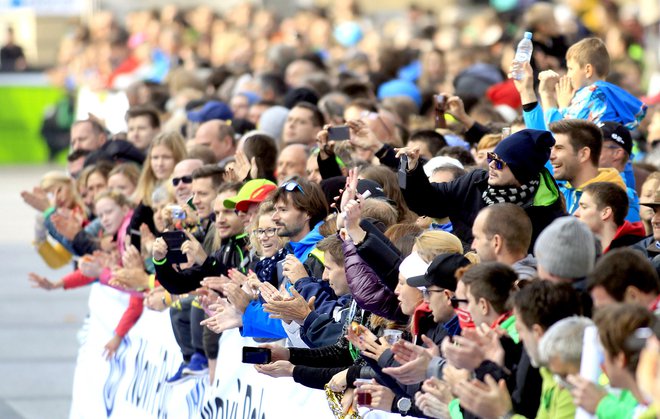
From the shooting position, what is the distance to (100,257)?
11.5m

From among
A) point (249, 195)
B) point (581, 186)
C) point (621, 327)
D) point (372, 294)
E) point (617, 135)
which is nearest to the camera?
point (621, 327)

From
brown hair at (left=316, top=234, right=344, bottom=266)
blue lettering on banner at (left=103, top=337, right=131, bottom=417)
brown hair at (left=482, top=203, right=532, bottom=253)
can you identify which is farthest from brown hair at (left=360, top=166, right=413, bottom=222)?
blue lettering on banner at (left=103, top=337, right=131, bottom=417)

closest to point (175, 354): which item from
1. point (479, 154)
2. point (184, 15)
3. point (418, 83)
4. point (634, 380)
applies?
point (479, 154)

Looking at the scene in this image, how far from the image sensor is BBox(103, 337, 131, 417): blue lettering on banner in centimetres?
1052

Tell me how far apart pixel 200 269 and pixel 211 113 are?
4.45 m

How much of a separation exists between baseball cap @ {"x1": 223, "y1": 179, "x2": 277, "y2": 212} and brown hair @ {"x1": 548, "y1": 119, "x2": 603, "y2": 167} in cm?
195

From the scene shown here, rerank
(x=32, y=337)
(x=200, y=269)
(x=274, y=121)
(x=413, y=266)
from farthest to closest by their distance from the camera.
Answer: (x=32, y=337), (x=274, y=121), (x=200, y=269), (x=413, y=266)

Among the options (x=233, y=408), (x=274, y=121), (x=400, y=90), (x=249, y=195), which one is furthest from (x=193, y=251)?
(x=400, y=90)

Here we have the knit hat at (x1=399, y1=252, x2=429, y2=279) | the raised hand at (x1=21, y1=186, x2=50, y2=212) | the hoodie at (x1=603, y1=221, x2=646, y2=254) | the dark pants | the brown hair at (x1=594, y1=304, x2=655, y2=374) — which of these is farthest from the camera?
the raised hand at (x1=21, y1=186, x2=50, y2=212)

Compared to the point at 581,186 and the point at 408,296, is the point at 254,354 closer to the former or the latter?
the point at 408,296

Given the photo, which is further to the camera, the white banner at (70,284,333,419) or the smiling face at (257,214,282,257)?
the smiling face at (257,214,282,257)

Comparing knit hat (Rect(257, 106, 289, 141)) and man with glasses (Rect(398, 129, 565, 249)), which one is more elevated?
man with glasses (Rect(398, 129, 565, 249))

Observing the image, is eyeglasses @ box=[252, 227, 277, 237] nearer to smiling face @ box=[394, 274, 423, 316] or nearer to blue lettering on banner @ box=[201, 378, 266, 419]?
blue lettering on banner @ box=[201, 378, 266, 419]

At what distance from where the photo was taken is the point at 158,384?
9.80 meters
